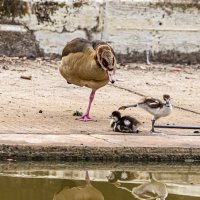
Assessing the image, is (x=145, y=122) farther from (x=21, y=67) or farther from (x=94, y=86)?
(x=21, y=67)

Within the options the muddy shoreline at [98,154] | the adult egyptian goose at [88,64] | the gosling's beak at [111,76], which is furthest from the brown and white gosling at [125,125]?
the muddy shoreline at [98,154]

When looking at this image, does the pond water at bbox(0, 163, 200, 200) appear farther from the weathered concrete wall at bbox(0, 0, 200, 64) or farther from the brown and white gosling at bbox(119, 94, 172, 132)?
the weathered concrete wall at bbox(0, 0, 200, 64)

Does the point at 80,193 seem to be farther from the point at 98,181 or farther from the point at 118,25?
the point at 118,25

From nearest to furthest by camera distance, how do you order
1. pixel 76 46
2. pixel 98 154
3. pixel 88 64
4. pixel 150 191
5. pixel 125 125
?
pixel 150 191 < pixel 98 154 < pixel 125 125 < pixel 88 64 < pixel 76 46

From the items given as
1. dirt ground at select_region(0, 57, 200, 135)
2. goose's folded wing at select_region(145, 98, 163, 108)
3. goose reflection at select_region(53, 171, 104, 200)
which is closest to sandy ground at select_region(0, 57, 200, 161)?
dirt ground at select_region(0, 57, 200, 135)

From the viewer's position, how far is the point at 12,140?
26.5ft

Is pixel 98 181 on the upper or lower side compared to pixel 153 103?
lower

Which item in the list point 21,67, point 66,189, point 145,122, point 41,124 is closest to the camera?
point 66,189

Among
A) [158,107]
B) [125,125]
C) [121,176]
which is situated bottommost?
[121,176]

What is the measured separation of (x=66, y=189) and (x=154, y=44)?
8351 mm

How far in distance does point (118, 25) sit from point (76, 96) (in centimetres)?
371

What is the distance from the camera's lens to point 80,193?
7.27m

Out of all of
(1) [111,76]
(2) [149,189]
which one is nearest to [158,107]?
(1) [111,76]

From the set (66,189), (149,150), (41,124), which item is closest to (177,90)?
(41,124)
